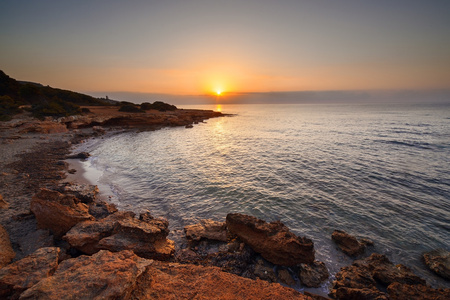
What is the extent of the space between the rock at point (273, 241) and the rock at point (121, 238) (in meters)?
2.87

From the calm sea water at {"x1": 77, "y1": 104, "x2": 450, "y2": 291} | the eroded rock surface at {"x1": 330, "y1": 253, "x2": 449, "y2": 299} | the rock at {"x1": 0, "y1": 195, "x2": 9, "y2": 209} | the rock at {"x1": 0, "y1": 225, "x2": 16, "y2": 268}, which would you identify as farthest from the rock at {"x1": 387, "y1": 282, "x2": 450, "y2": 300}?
the rock at {"x1": 0, "y1": 195, "x2": 9, "y2": 209}

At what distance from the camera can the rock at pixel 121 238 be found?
6094 mm

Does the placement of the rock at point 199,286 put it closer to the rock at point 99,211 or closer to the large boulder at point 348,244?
the large boulder at point 348,244

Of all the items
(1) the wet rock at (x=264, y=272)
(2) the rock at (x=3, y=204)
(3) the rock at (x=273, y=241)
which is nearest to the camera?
(1) the wet rock at (x=264, y=272)

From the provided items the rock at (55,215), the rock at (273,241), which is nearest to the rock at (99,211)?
the rock at (55,215)

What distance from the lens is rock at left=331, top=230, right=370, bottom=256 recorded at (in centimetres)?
797

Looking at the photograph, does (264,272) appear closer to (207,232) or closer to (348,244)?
(207,232)

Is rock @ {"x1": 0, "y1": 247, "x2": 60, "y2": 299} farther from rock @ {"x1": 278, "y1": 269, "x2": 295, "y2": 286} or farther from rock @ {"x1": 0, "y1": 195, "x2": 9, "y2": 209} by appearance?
rock @ {"x1": 278, "y1": 269, "x2": 295, "y2": 286}

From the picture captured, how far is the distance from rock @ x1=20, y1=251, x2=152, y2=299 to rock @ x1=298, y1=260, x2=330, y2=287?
5159 mm

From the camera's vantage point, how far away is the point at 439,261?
24.3 ft

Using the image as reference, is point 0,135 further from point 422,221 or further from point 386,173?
point 386,173

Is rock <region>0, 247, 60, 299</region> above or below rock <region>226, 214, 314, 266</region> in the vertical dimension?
above

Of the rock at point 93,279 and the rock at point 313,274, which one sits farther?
the rock at point 313,274

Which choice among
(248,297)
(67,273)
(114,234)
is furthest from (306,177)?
(67,273)
